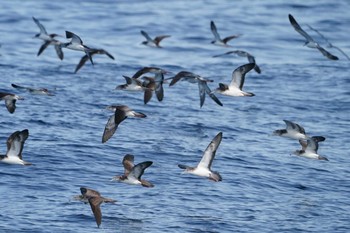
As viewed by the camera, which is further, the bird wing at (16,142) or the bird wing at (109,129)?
the bird wing at (109,129)

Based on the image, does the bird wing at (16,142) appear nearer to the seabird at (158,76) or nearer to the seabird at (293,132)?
the seabird at (158,76)

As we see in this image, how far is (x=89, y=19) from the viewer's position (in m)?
55.6

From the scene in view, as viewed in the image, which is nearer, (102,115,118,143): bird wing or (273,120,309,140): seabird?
(102,115,118,143): bird wing

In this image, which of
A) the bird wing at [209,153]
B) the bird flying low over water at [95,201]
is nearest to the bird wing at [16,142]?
the bird flying low over water at [95,201]

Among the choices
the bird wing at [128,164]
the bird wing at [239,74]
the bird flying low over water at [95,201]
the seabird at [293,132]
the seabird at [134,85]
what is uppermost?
the bird wing at [239,74]

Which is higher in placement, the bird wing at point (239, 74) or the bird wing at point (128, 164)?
the bird wing at point (239, 74)

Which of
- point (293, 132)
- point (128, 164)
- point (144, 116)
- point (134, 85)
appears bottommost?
point (128, 164)

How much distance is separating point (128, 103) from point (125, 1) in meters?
25.5

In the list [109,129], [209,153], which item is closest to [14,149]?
[109,129]

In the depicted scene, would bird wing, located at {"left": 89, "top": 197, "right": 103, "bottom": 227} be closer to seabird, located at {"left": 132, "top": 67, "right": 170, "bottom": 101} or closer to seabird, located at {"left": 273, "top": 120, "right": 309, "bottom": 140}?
seabird, located at {"left": 273, "top": 120, "right": 309, "bottom": 140}

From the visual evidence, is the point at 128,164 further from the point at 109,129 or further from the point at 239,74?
the point at 239,74

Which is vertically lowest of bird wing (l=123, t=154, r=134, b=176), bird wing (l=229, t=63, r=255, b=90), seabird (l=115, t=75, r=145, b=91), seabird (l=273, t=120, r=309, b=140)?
bird wing (l=123, t=154, r=134, b=176)

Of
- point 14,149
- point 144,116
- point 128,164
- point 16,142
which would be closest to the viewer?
point 128,164

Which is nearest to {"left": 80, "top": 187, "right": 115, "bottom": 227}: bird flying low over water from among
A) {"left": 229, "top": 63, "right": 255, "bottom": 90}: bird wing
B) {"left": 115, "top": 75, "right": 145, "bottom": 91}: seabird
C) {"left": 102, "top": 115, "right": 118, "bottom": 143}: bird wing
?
{"left": 102, "top": 115, "right": 118, "bottom": 143}: bird wing
